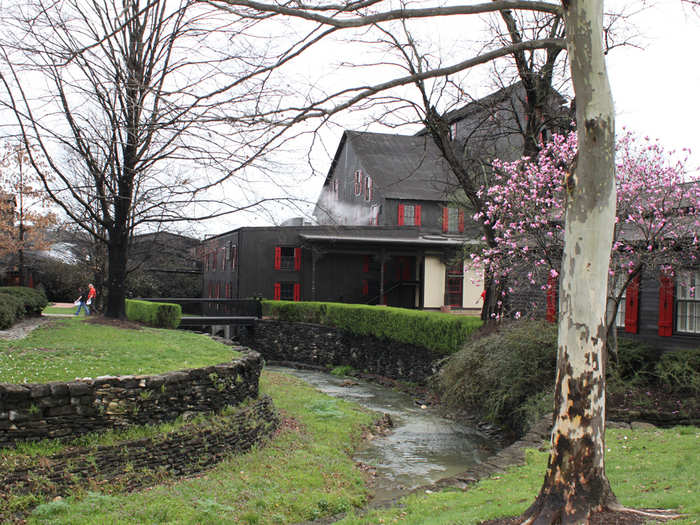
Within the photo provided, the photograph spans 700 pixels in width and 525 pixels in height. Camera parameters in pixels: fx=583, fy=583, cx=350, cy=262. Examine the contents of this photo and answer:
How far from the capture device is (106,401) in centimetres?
915

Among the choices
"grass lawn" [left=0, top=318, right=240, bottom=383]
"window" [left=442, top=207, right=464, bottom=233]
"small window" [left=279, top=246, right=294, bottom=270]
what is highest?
"window" [left=442, top=207, right=464, bottom=233]

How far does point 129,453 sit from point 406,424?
8.08 metres

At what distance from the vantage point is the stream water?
10531 millimetres

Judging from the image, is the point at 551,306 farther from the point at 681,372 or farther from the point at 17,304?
the point at 17,304

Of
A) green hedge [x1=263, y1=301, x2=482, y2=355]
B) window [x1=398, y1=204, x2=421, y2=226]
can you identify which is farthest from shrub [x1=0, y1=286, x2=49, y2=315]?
window [x1=398, y1=204, x2=421, y2=226]

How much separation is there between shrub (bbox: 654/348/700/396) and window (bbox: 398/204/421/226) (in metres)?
24.0

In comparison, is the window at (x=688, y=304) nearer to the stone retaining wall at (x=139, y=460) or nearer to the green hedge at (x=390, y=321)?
the green hedge at (x=390, y=321)

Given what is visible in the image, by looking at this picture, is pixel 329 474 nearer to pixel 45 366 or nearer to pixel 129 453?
pixel 129 453

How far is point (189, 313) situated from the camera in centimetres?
3725

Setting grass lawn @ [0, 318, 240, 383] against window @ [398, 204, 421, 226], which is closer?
grass lawn @ [0, 318, 240, 383]

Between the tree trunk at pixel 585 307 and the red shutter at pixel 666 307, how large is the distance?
9919 mm

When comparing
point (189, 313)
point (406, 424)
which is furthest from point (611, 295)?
point (189, 313)

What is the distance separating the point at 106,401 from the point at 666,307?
11733mm

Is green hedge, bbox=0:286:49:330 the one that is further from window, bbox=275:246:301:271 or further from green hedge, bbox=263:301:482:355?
window, bbox=275:246:301:271
